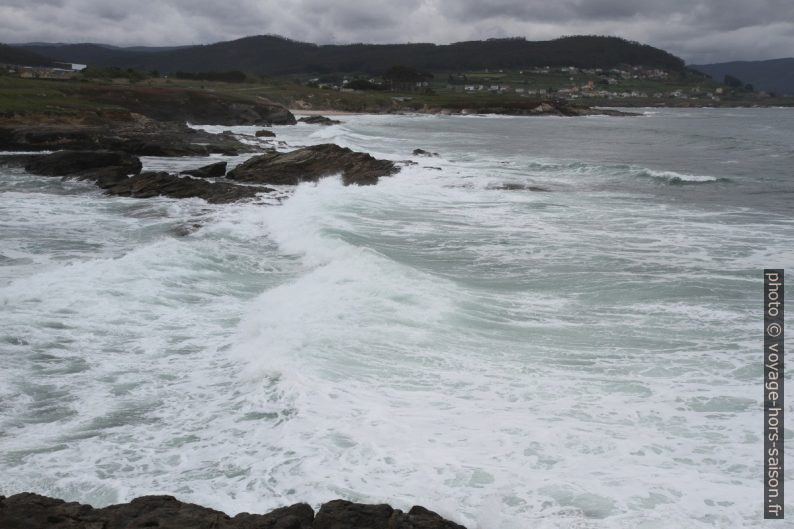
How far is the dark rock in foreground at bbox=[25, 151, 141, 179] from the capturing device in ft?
98.4

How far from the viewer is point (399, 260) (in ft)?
54.5

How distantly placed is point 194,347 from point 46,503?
501 cm

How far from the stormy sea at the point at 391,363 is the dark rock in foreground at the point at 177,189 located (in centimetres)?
324

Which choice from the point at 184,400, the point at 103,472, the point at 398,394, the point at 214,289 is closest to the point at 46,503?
the point at 103,472

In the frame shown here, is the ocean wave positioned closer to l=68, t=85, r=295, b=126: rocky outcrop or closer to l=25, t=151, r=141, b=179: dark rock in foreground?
l=25, t=151, r=141, b=179: dark rock in foreground

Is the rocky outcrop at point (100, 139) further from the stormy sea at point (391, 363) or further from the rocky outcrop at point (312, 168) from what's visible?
the stormy sea at point (391, 363)

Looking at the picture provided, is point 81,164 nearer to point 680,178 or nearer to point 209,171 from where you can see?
point 209,171

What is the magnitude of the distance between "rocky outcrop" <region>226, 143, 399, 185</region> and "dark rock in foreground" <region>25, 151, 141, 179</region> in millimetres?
4416

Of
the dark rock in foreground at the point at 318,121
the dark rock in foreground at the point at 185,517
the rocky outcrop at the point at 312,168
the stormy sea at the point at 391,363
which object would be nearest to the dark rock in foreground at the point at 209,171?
the rocky outcrop at the point at 312,168

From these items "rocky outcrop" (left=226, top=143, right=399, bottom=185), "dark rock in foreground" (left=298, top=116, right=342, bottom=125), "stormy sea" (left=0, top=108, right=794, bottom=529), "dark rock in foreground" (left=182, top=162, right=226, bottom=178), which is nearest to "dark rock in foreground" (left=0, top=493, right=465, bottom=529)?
"stormy sea" (left=0, top=108, right=794, bottom=529)

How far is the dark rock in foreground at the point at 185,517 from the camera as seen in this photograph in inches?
219

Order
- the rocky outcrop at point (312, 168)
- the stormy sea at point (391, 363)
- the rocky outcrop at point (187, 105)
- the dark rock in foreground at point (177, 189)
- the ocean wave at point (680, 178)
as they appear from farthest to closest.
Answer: the rocky outcrop at point (187, 105) → the ocean wave at point (680, 178) → the rocky outcrop at point (312, 168) → the dark rock in foreground at point (177, 189) → the stormy sea at point (391, 363)

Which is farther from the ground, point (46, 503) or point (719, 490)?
point (46, 503)

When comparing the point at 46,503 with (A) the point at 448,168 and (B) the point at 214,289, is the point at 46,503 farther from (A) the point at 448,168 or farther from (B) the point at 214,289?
(A) the point at 448,168
